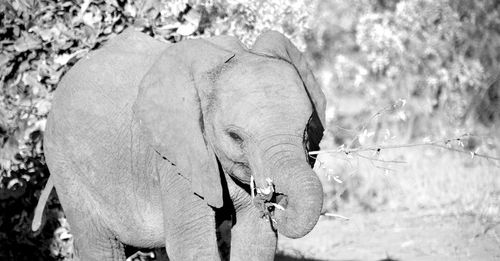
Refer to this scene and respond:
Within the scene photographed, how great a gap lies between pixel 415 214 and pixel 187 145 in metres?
5.43

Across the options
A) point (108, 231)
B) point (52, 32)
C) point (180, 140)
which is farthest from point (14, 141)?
point (180, 140)

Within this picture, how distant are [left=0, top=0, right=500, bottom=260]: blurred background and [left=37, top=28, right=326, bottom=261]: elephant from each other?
46 cm

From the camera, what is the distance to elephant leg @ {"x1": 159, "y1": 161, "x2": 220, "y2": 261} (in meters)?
5.33

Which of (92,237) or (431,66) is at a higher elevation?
(92,237)

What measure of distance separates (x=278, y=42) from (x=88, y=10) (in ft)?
6.75

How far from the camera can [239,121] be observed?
16.6 feet

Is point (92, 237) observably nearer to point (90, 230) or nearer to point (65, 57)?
point (90, 230)

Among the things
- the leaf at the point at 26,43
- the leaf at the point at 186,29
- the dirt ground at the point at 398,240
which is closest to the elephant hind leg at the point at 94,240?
the leaf at the point at 26,43

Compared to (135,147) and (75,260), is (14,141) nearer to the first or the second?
(75,260)

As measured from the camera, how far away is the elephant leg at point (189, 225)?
533cm

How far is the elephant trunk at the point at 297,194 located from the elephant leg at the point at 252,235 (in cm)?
72

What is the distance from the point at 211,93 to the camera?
17.1ft

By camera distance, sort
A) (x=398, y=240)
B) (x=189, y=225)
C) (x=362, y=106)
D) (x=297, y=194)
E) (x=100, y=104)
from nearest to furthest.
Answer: (x=297, y=194)
(x=189, y=225)
(x=100, y=104)
(x=398, y=240)
(x=362, y=106)

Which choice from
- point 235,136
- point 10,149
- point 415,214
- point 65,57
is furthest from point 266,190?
point 415,214
